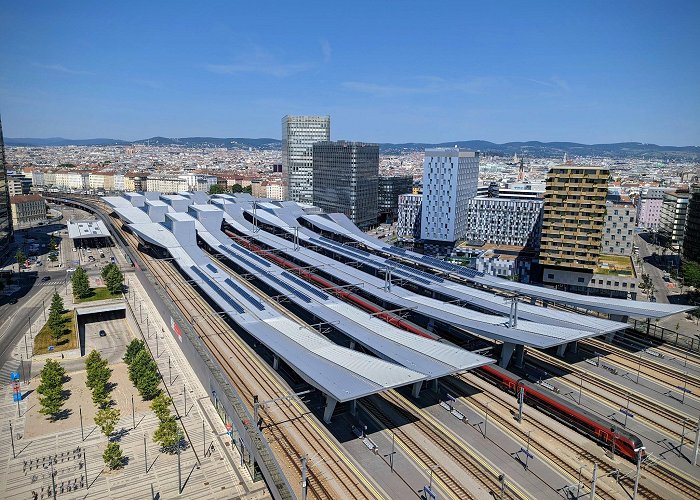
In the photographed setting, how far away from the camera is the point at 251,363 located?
48.9 metres

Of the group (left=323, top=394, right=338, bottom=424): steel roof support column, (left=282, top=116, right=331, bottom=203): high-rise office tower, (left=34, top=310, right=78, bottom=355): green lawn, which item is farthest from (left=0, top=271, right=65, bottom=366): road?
(left=282, top=116, right=331, bottom=203): high-rise office tower

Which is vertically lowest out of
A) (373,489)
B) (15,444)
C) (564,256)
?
(15,444)

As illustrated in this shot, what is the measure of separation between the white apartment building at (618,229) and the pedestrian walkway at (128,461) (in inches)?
3304

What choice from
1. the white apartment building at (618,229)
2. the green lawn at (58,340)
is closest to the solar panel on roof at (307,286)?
the green lawn at (58,340)

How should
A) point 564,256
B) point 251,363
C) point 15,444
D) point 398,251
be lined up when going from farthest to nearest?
point 398,251 → point 564,256 → point 251,363 → point 15,444

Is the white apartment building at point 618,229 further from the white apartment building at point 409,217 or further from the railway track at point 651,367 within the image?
the railway track at point 651,367

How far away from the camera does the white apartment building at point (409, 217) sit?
128m

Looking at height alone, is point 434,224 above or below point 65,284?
above

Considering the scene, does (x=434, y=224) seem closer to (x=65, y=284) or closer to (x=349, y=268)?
(x=349, y=268)

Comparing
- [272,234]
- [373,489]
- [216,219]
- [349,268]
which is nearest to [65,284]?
[216,219]

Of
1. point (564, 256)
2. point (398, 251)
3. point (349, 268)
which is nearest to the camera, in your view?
point (349, 268)

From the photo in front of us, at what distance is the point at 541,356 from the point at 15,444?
51.3 m

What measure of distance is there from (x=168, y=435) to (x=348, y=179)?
109 meters

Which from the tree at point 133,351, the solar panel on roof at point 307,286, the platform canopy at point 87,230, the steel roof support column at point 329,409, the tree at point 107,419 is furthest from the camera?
the platform canopy at point 87,230
